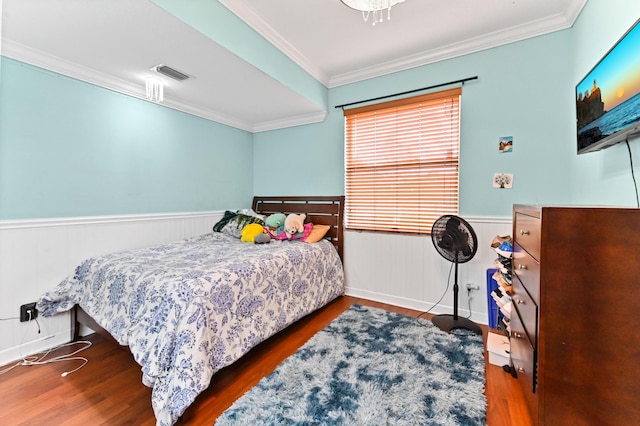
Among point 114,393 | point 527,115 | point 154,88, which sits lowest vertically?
point 114,393

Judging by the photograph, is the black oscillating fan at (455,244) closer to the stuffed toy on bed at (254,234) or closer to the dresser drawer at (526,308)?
the dresser drawer at (526,308)

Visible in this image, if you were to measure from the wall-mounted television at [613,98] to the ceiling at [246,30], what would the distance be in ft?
3.17

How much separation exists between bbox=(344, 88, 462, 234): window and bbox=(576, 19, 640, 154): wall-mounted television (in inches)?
39.4

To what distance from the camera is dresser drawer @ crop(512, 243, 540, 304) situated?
1.08 meters

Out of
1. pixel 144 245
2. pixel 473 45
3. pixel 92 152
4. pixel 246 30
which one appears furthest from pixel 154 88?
pixel 473 45

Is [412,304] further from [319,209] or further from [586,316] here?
[586,316]

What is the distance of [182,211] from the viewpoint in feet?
9.56

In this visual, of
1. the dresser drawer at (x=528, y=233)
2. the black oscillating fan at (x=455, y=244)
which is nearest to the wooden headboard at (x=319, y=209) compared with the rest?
the black oscillating fan at (x=455, y=244)

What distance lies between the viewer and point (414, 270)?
268 centimetres

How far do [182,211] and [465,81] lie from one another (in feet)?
10.4

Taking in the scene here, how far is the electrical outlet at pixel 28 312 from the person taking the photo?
187 cm

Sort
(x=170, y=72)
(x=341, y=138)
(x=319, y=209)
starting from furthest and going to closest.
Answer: (x=319, y=209) < (x=341, y=138) < (x=170, y=72)

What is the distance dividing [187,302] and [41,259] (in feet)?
4.94

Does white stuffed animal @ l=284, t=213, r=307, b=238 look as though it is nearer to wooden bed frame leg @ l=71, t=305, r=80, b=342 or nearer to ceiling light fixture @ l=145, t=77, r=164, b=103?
ceiling light fixture @ l=145, t=77, r=164, b=103
